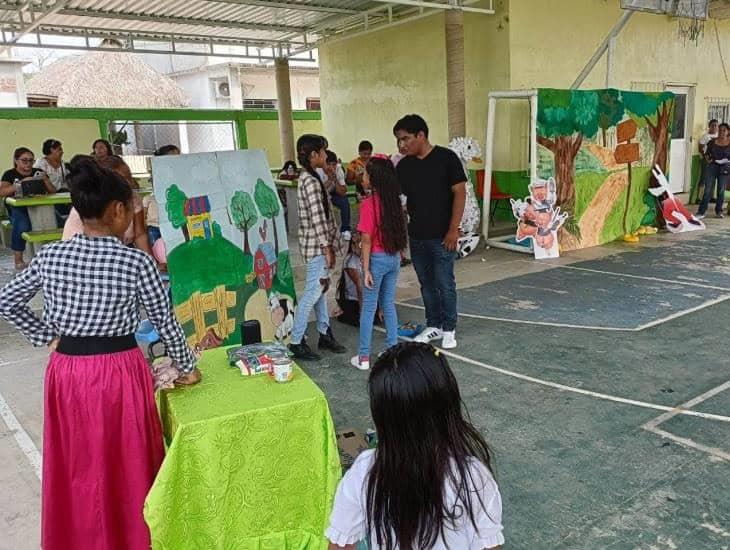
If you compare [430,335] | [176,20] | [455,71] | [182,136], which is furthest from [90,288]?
[182,136]

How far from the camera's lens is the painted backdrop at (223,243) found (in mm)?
3988

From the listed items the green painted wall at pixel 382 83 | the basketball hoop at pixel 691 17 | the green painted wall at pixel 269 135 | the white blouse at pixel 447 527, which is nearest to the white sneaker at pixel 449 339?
the white blouse at pixel 447 527

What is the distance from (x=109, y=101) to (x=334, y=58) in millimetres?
16089

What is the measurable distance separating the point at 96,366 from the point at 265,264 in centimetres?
251

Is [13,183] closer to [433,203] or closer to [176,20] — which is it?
[176,20]

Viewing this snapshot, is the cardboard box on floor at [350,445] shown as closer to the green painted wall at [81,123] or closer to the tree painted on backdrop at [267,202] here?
the tree painted on backdrop at [267,202]

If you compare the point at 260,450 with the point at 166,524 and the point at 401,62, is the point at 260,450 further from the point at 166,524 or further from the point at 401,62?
the point at 401,62

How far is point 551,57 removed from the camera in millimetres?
9984

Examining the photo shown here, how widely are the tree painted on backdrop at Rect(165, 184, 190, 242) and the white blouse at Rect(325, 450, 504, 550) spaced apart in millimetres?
2873

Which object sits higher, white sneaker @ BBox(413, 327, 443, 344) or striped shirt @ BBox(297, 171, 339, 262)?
striped shirt @ BBox(297, 171, 339, 262)

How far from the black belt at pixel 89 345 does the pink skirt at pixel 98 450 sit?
0.02 m

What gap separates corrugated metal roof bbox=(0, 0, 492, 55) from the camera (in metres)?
10.1

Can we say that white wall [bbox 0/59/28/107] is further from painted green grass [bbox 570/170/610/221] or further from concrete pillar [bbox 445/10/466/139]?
painted green grass [bbox 570/170/610/221]

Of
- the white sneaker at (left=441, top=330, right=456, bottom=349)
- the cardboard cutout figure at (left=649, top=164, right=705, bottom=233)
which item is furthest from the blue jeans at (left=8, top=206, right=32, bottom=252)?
the cardboard cutout figure at (left=649, top=164, right=705, bottom=233)
